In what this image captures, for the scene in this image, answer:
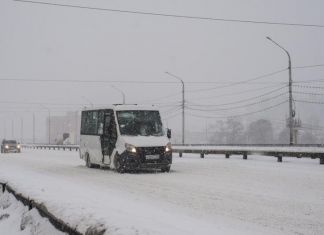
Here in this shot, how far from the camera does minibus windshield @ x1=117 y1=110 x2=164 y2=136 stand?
21.5 meters

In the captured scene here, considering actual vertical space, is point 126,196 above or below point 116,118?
below

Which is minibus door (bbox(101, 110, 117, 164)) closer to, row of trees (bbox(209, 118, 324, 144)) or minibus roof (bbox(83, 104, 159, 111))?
minibus roof (bbox(83, 104, 159, 111))

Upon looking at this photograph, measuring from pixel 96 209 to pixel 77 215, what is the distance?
29.2 inches

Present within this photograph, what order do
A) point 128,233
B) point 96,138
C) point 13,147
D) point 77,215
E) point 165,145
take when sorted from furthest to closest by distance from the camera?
point 13,147
point 96,138
point 165,145
point 77,215
point 128,233

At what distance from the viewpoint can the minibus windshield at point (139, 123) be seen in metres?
21.5

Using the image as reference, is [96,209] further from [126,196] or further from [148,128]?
[148,128]

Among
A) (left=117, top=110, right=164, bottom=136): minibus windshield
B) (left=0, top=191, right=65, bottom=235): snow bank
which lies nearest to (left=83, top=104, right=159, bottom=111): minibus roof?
(left=117, top=110, right=164, bottom=136): minibus windshield

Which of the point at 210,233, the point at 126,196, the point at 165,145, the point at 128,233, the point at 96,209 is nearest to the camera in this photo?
the point at 128,233

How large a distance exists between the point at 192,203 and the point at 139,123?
34.2 feet

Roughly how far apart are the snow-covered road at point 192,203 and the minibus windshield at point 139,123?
263 cm

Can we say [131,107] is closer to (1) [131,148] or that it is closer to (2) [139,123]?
(2) [139,123]

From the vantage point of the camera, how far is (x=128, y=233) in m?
5.66

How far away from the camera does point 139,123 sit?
21.8 m

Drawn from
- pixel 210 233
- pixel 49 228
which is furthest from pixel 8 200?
pixel 210 233
